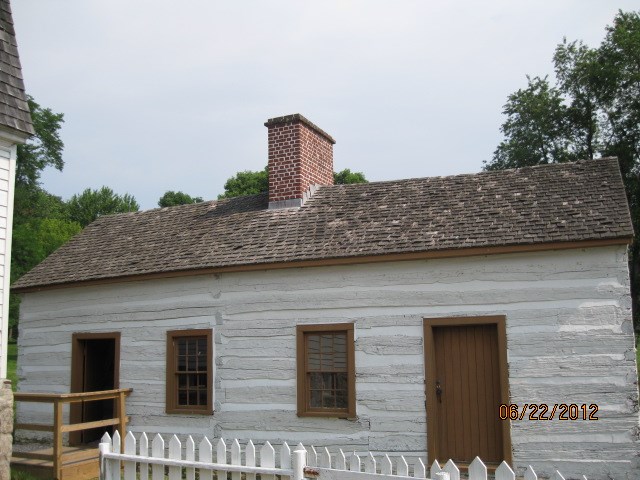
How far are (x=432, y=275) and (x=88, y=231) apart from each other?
8.83 m

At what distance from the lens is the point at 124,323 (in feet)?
40.2

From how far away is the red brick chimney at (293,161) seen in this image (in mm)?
13102

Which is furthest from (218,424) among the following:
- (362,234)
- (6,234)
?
(6,234)

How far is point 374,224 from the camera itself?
11344 mm

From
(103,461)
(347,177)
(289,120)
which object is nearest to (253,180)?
(347,177)

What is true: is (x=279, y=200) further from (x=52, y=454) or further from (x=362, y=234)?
(x=52, y=454)

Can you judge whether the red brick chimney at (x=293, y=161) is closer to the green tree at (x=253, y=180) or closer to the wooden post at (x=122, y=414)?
the wooden post at (x=122, y=414)

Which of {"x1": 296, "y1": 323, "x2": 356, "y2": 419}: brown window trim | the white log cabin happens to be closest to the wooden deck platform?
the white log cabin

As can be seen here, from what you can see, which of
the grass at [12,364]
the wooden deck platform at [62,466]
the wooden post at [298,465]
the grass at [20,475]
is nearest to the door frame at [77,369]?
the wooden deck platform at [62,466]

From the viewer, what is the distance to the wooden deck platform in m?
9.75

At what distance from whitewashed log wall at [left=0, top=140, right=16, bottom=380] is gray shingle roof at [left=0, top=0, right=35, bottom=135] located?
0.32 metres

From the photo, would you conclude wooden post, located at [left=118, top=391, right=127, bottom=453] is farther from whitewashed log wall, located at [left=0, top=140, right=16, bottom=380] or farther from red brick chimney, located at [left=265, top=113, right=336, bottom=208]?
red brick chimney, located at [left=265, top=113, right=336, bottom=208]

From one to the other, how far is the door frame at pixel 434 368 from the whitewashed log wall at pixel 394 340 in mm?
91

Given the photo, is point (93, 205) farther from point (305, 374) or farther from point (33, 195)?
point (305, 374)
